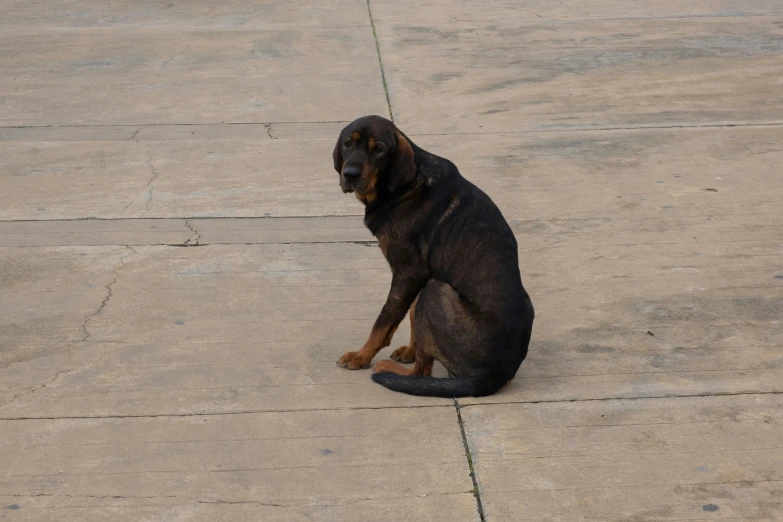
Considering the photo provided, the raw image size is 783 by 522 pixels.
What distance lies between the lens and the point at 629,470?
4246 millimetres

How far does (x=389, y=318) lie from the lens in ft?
16.7

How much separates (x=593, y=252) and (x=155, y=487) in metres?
3.55

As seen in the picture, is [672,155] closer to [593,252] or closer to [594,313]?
[593,252]

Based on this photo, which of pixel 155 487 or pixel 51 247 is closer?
pixel 155 487

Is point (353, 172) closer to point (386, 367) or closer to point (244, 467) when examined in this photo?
point (386, 367)

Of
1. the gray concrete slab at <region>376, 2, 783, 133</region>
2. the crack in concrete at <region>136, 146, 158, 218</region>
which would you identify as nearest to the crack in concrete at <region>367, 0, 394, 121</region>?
the gray concrete slab at <region>376, 2, 783, 133</region>

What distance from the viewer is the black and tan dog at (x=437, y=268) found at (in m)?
4.79

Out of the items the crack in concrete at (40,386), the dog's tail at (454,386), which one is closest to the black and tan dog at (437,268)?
the dog's tail at (454,386)

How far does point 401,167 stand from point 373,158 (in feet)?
0.49

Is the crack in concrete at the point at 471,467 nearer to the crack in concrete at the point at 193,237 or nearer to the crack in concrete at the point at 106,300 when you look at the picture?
the crack in concrete at the point at 106,300

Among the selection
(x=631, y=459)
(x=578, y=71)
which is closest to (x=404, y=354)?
(x=631, y=459)

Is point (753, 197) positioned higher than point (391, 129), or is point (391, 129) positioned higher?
point (391, 129)

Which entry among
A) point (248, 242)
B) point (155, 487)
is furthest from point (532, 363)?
point (248, 242)

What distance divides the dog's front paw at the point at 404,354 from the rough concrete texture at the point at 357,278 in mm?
355
